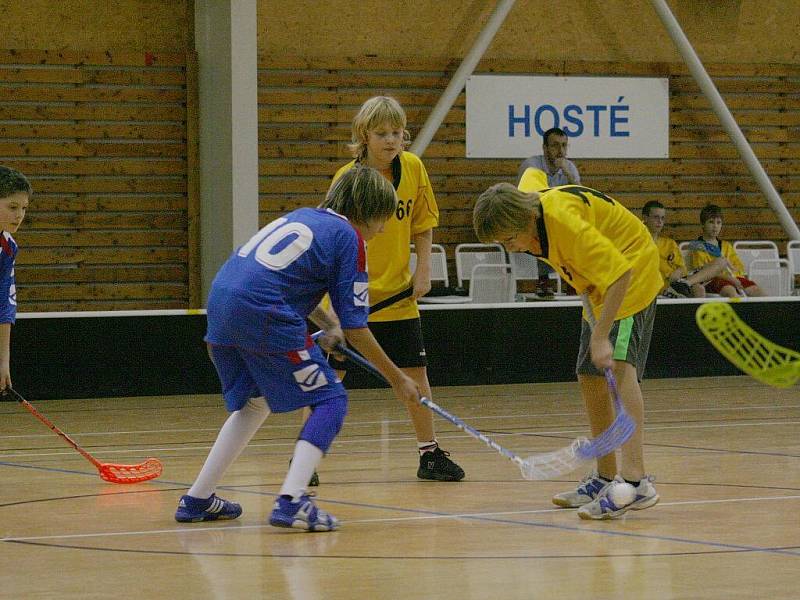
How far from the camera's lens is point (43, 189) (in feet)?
36.1

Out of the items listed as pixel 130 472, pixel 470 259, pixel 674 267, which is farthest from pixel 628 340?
pixel 674 267

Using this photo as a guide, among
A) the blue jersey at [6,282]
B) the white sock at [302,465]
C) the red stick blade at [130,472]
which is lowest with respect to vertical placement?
the red stick blade at [130,472]

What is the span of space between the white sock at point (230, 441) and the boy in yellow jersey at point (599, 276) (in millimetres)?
872

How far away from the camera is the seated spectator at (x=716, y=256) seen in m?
10.9

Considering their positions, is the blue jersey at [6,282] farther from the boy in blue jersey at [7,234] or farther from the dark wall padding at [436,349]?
the dark wall padding at [436,349]

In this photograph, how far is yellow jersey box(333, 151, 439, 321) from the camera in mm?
5426

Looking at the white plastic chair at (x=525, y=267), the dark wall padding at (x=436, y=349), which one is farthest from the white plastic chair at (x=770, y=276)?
the white plastic chair at (x=525, y=267)

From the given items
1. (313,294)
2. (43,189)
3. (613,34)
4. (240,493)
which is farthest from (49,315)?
(613,34)

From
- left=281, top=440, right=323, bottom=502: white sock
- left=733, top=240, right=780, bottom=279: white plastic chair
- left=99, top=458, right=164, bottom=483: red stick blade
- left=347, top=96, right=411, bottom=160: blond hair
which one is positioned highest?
left=347, top=96, right=411, bottom=160: blond hair

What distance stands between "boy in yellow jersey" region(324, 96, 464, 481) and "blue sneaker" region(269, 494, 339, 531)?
1.16 m

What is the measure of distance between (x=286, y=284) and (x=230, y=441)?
531 mm

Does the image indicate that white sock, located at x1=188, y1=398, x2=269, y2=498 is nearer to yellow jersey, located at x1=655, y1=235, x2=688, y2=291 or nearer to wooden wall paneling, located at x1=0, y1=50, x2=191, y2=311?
wooden wall paneling, located at x1=0, y1=50, x2=191, y2=311

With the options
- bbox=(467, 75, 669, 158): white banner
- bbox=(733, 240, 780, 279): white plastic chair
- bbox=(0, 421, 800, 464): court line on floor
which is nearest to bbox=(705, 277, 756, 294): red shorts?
bbox=(733, 240, 780, 279): white plastic chair

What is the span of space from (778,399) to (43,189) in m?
5.72
